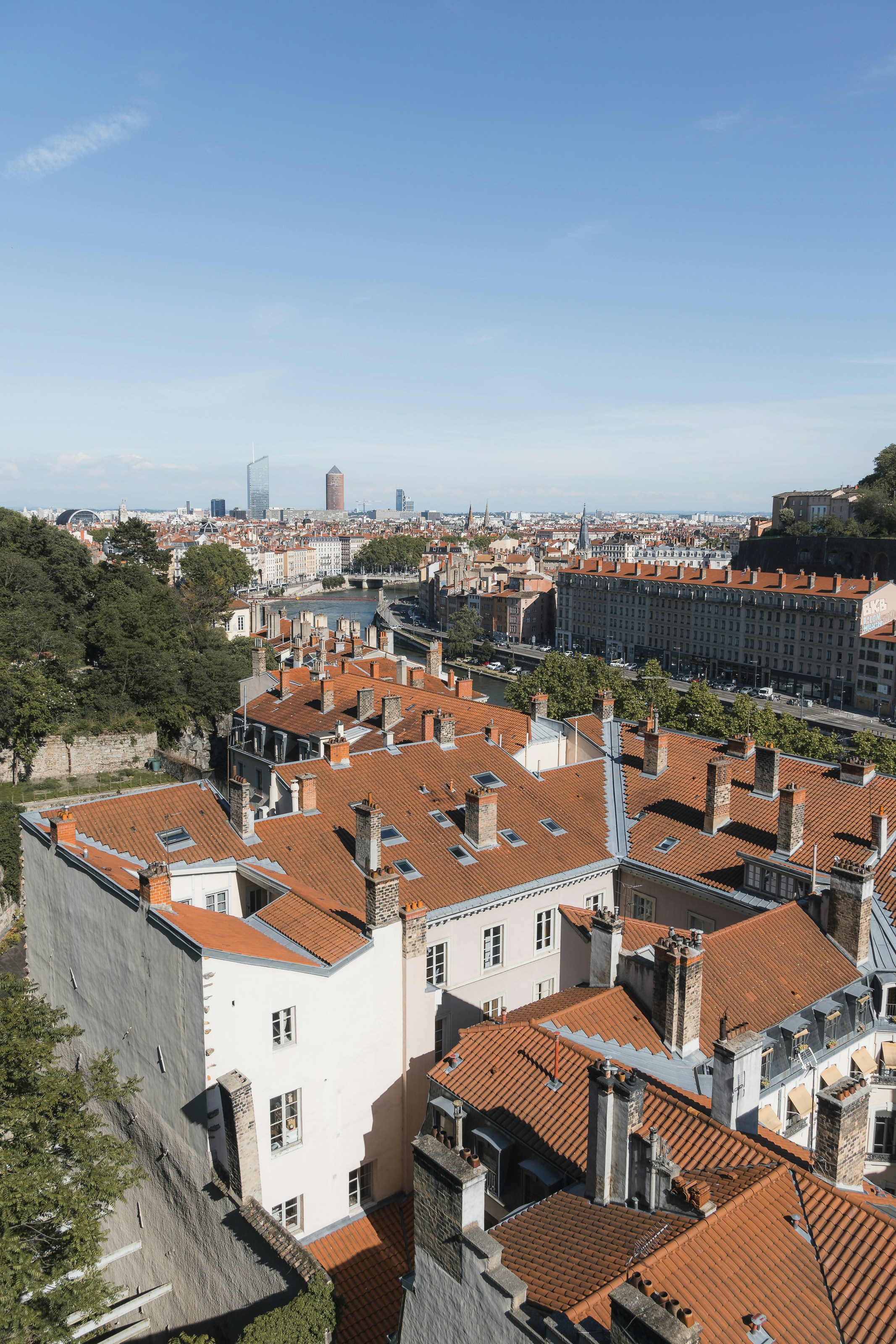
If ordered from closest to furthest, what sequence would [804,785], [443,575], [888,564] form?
1. [804,785]
2. [888,564]
3. [443,575]

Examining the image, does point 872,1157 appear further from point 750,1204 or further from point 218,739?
point 218,739

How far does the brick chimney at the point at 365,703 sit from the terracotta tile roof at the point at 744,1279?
21.0 m

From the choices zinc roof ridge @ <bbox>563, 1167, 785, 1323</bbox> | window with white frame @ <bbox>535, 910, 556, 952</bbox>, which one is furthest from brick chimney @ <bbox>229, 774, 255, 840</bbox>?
zinc roof ridge @ <bbox>563, 1167, 785, 1323</bbox>

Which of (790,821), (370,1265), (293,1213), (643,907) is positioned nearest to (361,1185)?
(293,1213)

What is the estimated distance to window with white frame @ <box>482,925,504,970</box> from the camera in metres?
17.5

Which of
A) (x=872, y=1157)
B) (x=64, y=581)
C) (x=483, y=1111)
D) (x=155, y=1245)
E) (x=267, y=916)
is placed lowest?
(x=155, y=1245)

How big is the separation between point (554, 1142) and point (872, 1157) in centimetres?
692

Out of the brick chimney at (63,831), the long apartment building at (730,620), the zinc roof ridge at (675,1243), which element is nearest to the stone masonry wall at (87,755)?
the brick chimney at (63,831)

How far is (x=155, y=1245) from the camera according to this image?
14148 mm

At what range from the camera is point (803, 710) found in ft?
217

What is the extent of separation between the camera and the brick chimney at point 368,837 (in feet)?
55.2

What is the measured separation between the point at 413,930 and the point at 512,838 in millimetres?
5914

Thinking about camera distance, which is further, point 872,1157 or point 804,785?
point 804,785

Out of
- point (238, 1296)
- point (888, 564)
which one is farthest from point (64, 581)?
point (888, 564)
